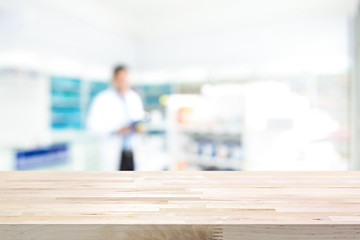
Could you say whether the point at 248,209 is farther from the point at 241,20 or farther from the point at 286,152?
the point at 241,20

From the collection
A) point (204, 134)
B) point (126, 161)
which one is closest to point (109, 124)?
point (126, 161)

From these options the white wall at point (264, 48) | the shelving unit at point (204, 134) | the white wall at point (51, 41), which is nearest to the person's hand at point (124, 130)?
the shelving unit at point (204, 134)

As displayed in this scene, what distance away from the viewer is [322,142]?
3898 millimetres

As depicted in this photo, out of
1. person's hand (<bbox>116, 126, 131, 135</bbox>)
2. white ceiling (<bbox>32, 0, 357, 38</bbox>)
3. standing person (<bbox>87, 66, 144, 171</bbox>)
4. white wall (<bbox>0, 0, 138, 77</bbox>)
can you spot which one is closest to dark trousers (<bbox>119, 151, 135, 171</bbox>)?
standing person (<bbox>87, 66, 144, 171</bbox>)

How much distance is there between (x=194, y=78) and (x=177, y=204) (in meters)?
5.02

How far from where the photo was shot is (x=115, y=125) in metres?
2.95

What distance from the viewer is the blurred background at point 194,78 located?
2.98 meters

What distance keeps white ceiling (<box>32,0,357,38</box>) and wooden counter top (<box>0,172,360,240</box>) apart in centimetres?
434

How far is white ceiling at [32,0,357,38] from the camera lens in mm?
4242

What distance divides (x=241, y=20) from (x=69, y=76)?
2.86 m

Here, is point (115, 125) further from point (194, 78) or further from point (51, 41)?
point (194, 78)

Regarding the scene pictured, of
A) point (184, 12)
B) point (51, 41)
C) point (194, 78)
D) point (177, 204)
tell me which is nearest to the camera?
point (177, 204)

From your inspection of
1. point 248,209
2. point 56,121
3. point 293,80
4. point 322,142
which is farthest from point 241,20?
point 248,209

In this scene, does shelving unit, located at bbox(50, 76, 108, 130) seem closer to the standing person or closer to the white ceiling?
the white ceiling
